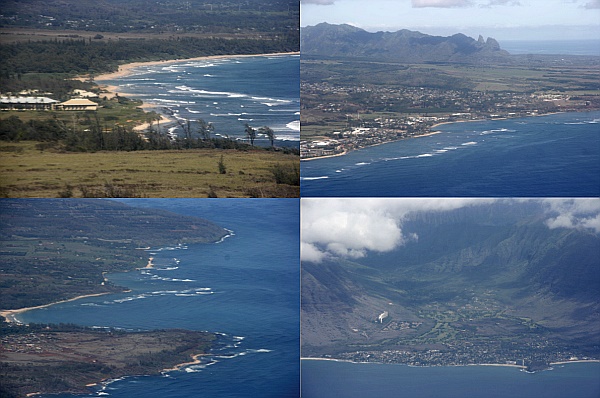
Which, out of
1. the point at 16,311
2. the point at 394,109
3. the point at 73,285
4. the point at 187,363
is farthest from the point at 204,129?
the point at 16,311

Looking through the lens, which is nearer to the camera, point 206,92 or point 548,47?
point 206,92

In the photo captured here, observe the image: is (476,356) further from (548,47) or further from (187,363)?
(548,47)

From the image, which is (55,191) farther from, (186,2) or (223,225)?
(186,2)

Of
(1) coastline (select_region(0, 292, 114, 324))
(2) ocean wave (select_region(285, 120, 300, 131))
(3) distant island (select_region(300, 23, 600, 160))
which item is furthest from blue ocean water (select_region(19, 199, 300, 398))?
(3) distant island (select_region(300, 23, 600, 160))

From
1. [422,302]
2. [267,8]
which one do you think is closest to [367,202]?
[422,302]

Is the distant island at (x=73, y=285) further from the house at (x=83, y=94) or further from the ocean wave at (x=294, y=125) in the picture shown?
the ocean wave at (x=294, y=125)

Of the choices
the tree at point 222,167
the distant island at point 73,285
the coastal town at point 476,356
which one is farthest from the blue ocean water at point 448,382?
the tree at point 222,167

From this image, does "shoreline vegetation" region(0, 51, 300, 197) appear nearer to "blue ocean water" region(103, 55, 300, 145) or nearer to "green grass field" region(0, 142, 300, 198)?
"green grass field" region(0, 142, 300, 198)
